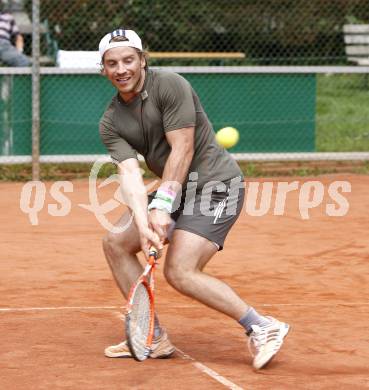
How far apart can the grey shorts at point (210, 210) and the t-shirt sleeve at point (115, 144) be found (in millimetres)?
367

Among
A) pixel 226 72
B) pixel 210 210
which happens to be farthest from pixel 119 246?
pixel 226 72

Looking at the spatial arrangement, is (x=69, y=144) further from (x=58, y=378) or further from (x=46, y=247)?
(x=58, y=378)

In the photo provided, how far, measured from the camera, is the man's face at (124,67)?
18.0ft

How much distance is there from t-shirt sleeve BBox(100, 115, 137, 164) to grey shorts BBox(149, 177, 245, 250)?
0.37m

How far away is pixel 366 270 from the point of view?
833 centimetres

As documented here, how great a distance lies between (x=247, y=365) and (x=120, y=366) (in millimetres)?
662

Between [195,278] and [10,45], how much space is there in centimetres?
818

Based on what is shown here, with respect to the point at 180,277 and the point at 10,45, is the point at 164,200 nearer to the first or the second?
the point at 180,277

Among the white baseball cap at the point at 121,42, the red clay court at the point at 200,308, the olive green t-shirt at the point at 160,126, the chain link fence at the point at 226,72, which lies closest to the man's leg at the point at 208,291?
the red clay court at the point at 200,308

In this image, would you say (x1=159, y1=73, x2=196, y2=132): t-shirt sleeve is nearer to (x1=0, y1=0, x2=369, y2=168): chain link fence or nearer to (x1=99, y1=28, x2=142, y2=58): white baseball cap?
(x1=99, y1=28, x2=142, y2=58): white baseball cap

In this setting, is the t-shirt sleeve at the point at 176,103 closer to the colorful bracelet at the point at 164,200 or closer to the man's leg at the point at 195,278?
the colorful bracelet at the point at 164,200

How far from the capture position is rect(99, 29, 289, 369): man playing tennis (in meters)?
5.50

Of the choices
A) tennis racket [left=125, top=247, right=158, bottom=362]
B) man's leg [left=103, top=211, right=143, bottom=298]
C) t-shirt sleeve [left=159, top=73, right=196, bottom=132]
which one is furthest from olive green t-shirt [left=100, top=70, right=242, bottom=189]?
tennis racket [left=125, top=247, right=158, bottom=362]

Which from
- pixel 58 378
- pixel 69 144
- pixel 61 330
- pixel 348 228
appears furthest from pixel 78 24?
pixel 58 378
